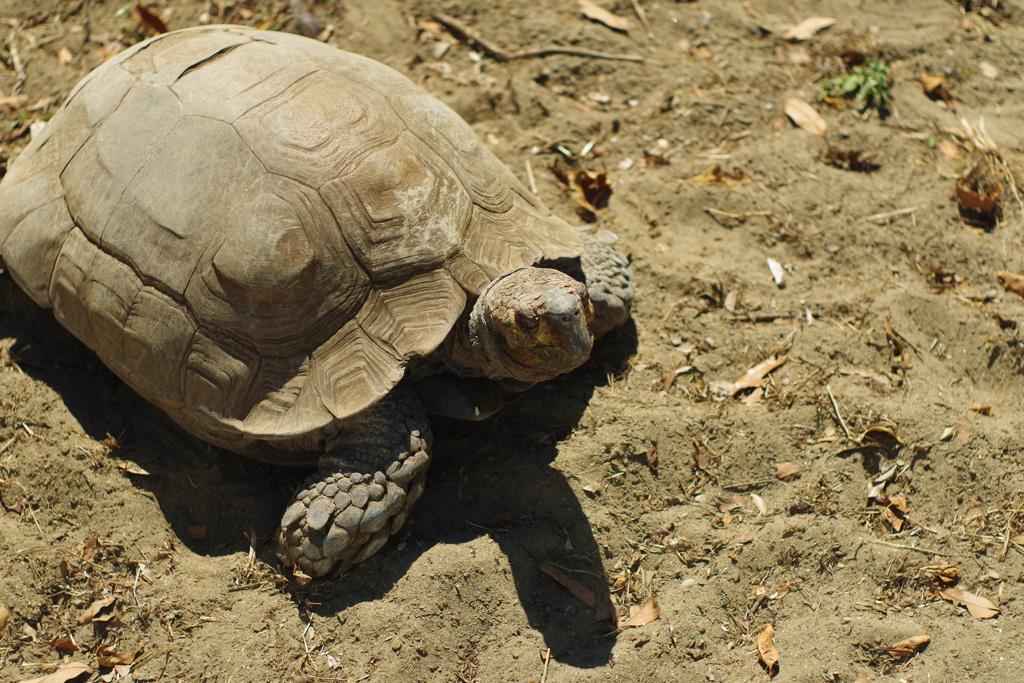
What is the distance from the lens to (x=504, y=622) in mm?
3014

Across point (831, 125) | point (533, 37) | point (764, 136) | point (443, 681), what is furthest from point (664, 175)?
point (443, 681)

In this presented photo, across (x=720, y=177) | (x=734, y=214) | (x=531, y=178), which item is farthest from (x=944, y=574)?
(x=531, y=178)

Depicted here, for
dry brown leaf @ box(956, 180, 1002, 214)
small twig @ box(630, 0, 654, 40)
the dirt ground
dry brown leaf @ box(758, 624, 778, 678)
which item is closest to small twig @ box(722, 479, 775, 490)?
the dirt ground

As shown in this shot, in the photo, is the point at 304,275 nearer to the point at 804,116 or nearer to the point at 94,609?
the point at 94,609

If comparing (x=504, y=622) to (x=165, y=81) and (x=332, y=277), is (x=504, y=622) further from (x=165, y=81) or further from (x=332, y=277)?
(x=165, y=81)

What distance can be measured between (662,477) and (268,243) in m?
1.94

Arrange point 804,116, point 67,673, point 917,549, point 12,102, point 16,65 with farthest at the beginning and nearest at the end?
point 804,116 < point 16,65 < point 12,102 < point 917,549 < point 67,673

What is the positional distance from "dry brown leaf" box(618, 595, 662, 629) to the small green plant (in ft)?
12.4

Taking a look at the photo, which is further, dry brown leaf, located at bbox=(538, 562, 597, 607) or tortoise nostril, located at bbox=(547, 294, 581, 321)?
dry brown leaf, located at bbox=(538, 562, 597, 607)

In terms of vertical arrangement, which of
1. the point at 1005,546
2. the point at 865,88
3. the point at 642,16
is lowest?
the point at 1005,546

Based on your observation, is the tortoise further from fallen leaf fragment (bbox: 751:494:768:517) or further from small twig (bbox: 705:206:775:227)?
small twig (bbox: 705:206:775:227)

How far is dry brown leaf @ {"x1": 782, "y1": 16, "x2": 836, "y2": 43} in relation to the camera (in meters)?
5.70

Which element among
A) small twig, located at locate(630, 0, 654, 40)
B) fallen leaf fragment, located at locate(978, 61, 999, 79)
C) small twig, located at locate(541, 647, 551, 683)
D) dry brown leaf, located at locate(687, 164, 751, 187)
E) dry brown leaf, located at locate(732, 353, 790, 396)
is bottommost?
dry brown leaf, located at locate(732, 353, 790, 396)

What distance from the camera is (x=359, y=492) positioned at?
9.86 feet
